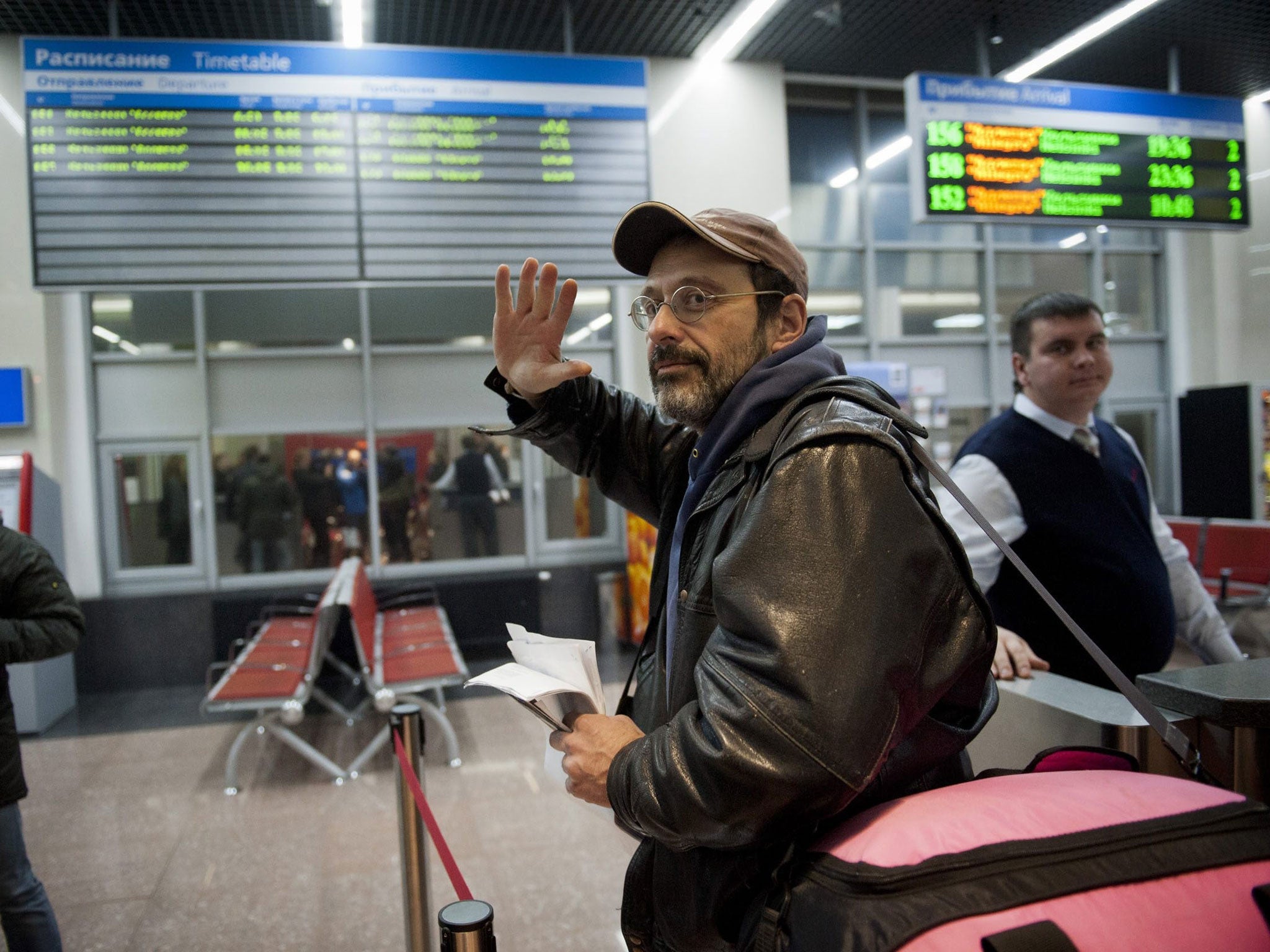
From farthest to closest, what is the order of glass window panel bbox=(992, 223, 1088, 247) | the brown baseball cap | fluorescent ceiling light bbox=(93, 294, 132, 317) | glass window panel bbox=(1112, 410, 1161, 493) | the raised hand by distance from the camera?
glass window panel bbox=(1112, 410, 1161, 493)
glass window panel bbox=(992, 223, 1088, 247)
fluorescent ceiling light bbox=(93, 294, 132, 317)
the raised hand
the brown baseball cap

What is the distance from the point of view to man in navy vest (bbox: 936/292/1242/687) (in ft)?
7.34

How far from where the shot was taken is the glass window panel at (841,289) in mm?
8148

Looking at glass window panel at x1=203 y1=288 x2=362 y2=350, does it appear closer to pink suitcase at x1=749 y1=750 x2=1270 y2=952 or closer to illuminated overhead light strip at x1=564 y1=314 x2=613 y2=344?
illuminated overhead light strip at x1=564 y1=314 x2=613 y2=344

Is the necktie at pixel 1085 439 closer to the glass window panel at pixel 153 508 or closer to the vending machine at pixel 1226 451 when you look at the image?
the glass window panel at pixel 153 508

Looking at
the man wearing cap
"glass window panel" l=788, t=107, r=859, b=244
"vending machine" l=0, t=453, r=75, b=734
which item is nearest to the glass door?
"vending machine" l=0, t=453, r=75, b=734

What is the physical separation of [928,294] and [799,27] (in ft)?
9.33

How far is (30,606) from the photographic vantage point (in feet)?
8.70

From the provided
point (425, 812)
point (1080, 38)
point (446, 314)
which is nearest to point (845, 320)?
point (1080, 38)

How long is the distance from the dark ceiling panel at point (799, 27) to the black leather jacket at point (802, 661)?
5912 mm

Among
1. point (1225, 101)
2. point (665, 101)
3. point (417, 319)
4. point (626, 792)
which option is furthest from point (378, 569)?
point (1225, 101)

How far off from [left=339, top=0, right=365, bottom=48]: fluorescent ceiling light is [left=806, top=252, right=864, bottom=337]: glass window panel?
4.30 m

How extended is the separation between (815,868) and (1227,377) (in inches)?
378

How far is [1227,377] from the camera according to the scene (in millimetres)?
8594

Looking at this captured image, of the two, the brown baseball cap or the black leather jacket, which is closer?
the black leather jacket
